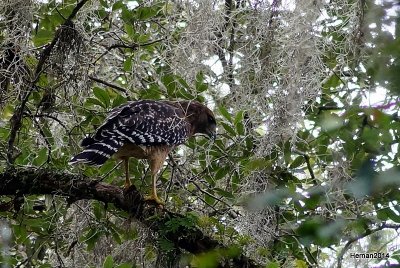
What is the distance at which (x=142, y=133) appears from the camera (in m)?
3.64

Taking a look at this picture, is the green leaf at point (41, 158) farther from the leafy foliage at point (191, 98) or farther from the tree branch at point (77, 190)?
the tree branch at point (77, 190)

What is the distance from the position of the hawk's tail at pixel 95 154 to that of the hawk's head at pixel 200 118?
79 cm

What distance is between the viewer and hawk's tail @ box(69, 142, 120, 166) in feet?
10.4

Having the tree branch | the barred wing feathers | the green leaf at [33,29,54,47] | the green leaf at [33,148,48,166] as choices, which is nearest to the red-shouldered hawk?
the barred wing feathers

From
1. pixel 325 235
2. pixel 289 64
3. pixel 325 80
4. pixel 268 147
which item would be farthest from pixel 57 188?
pixel 325 235

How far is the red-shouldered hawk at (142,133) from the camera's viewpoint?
11.0 feet

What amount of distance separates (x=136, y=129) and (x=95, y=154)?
18.0 inches

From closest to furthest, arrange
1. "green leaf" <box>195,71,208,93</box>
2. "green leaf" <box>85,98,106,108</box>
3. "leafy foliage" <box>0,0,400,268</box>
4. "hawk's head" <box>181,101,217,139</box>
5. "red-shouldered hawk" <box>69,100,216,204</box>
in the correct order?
"leafy foliage" <box>0,0,400,268</box>, "red-shouldered hawk" <box>69,100,216,204</box>, "green leaf" <box>195,71,208,93</box>, "green leaf" <box>85,98,106,108</box>, "hawk's head" <box>181,101,217,139</box>

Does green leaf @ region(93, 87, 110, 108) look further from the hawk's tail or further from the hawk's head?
the hawk's head

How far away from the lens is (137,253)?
10.7 feet

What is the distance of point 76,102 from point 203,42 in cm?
72

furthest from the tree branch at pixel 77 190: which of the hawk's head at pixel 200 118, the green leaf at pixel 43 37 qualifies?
the hawk's head at pixel 200 118

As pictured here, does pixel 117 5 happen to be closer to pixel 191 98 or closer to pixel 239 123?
pixel 191 98

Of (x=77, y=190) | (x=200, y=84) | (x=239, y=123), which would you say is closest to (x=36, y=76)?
(x=77, y=190)
